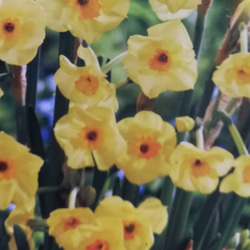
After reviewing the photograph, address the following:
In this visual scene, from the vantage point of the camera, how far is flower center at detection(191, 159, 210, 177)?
0.53m

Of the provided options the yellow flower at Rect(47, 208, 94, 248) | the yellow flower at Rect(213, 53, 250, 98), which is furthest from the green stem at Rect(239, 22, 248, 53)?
the yellow flower at Rect(47, 208, 94, 248)

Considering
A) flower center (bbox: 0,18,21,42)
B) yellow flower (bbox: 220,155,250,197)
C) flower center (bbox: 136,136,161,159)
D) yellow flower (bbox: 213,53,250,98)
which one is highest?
flower center (bbox: 0,18,21,42)

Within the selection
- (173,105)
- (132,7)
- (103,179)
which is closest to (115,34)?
(132,7)

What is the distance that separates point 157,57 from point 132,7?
0.41m

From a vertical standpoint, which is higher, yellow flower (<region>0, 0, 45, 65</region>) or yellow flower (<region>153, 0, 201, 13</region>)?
yellow flower (<region>153, 0, 201, 13</region>)

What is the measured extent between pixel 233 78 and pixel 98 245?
21cm

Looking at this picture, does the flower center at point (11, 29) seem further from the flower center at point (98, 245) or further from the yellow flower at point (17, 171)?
the flower center at point (98, 245)

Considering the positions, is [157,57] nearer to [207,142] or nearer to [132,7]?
[207,142]

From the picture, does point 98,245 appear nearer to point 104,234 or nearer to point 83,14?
point 104,234

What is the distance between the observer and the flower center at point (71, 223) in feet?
1.70

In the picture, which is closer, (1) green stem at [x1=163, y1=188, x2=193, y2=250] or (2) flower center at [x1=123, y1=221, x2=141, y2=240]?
(2) flower center at [x1=123, y1=221, x2=141, y2=240]

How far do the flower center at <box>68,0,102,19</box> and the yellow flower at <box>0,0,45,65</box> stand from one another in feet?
0.11

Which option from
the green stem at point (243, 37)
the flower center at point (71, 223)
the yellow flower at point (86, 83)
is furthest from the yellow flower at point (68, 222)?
the green stem at point (243, 37)

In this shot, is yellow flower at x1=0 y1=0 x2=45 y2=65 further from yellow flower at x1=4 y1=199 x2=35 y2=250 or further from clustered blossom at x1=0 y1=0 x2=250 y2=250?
yellow flower at x1=4 y1=199 x2=35 y2=250
